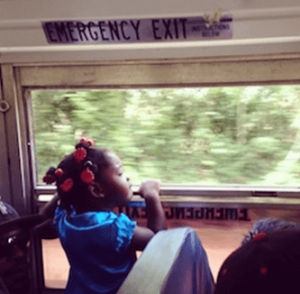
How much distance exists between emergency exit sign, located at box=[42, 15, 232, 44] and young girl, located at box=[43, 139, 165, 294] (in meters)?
0.60

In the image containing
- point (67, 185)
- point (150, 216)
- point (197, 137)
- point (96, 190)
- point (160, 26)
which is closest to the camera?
point (160, 26)

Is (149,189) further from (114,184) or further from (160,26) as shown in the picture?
(160,26)

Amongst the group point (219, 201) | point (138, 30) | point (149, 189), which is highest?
point (138, 30)

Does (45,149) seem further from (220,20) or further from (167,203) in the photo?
(220,20)

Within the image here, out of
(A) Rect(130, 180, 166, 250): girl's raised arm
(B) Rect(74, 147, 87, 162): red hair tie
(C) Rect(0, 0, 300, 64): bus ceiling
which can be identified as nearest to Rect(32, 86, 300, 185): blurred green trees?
(A) Rect(130, 180, 166, 250): girl's raised arm

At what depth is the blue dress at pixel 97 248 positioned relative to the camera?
2.03 meters

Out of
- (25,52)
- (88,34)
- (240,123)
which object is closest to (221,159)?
(240,123)

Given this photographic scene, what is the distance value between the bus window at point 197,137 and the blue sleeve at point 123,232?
1.34ft

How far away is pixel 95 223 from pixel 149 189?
459 mm

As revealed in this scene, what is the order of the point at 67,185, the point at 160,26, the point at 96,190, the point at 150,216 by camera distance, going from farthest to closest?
1. the point at 150,216
2. the point at 96,190
3. the point at 67,185
4. the point at 160,26

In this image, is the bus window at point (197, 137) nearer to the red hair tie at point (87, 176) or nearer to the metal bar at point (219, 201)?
the metal bar at point (219, 201)

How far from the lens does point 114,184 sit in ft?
7.09

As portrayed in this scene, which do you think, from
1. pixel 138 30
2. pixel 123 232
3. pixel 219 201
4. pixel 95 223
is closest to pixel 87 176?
pixel 95 223

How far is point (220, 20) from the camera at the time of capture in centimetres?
188
